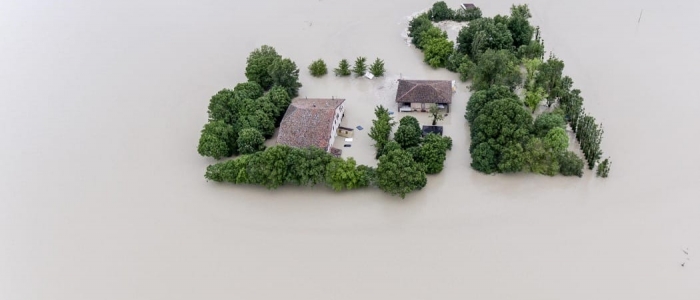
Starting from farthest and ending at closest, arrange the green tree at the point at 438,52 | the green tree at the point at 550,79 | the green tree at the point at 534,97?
1. the green tree at the point at 438,52
2. the green tree at the point at 550,79
3. the green tree at the point at 534,97

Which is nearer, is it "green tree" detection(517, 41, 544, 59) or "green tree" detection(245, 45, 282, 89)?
"green tree" detection(245, 45, 282, 89)

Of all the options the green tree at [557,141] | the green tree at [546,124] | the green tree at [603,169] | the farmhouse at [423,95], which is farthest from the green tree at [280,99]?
the green tree at [603,169]

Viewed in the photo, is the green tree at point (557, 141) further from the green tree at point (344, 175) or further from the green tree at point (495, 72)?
the green tree at point (344, 175)

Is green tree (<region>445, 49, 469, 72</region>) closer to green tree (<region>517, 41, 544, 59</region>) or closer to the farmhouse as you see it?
the farmhouse

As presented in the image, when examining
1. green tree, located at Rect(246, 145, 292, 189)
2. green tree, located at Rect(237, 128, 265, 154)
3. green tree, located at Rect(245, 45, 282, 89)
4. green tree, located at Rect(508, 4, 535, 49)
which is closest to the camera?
green tree, located at Rect(246, 145, 292, 189)

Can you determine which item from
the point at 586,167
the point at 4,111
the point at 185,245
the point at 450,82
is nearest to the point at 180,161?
the point at 185,245

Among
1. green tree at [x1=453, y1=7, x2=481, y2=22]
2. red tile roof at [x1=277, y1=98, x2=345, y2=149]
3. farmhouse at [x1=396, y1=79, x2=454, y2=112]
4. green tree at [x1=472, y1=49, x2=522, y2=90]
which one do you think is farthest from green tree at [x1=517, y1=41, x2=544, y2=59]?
red tile roof at [x1=277, y1=98, x2=345, y2=149]

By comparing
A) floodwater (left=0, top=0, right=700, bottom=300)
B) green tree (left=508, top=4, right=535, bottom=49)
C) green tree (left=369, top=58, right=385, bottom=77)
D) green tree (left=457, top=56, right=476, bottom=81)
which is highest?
green tree (left=508, top=4, right=535, bottom=49)
